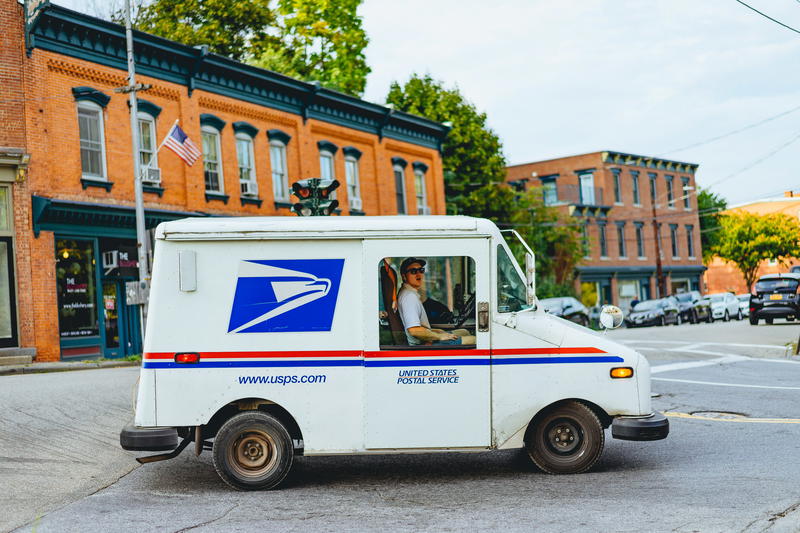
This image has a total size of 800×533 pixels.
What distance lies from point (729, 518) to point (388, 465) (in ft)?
11.4

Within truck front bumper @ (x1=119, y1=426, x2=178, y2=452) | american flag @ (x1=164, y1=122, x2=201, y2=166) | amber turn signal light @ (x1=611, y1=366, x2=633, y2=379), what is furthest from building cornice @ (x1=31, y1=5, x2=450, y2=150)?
amber turn signal light @ (x1=611, y1=366, x2=633, y2=379)

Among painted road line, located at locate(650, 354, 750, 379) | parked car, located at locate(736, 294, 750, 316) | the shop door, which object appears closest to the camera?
painted road line, located at locate(650, 354, 750, 379)

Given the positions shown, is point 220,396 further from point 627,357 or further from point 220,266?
point 627,357

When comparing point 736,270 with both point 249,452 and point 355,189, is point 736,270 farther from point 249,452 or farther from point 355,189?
point 249,452

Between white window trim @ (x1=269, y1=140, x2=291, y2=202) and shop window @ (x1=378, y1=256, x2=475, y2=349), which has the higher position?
white window trim @ (x1=269, y1=140, x2=291, y2=202)

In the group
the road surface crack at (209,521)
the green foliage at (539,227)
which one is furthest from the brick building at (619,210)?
the road surface crack at (209,521)

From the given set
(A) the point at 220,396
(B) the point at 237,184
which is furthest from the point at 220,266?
(B) the point at 237,184

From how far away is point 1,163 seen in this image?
68.3 feet

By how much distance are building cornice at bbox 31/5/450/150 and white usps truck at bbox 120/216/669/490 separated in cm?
1688

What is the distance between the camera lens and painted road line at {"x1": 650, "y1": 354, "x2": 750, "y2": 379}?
55.5 feet

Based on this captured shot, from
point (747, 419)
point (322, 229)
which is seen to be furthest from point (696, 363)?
point (322, 229)

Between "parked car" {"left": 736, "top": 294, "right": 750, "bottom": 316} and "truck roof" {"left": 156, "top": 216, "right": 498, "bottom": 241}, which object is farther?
"parked car" {"left": 736, "top": 294, "right": 750, "bottom": 316}

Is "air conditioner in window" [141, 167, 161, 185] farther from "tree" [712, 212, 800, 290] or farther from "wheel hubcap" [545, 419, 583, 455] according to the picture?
"tree" [712, 212, 800, 290]

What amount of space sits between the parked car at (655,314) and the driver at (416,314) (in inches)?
1397
